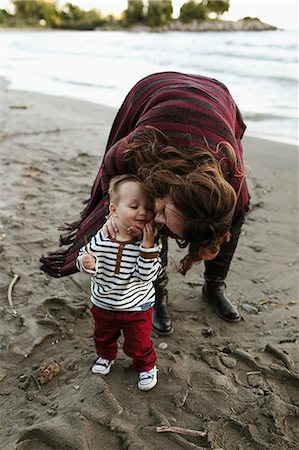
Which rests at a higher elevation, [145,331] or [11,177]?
[145,331]

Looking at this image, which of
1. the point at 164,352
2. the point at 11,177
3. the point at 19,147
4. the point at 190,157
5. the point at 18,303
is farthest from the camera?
the point at 19,147

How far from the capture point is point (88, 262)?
1707 mm

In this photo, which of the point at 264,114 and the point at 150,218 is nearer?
the point at 150,218

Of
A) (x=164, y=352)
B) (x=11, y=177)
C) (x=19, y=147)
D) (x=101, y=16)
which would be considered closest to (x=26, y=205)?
(x=11, y=177)

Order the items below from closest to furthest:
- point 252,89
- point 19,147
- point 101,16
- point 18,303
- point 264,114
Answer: point 18,303, point 19,147, point 264,114, point 252,89, point 101,16

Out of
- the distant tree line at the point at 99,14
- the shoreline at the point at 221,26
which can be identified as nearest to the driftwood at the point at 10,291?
the shoreline at the point at 221,26

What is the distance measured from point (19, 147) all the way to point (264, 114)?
4002 mm

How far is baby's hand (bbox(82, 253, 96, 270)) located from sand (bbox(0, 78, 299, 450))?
1.96 ft

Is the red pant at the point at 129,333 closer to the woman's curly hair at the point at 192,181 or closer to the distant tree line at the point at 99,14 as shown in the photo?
the woman's curly hair at the point at 192,181

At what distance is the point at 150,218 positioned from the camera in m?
1.66

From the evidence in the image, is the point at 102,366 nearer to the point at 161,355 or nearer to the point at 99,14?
the point at 161,355

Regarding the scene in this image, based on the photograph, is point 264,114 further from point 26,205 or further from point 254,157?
point 26,205

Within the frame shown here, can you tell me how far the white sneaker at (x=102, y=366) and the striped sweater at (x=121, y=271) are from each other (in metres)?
0.35

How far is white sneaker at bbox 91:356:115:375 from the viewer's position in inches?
80.5
